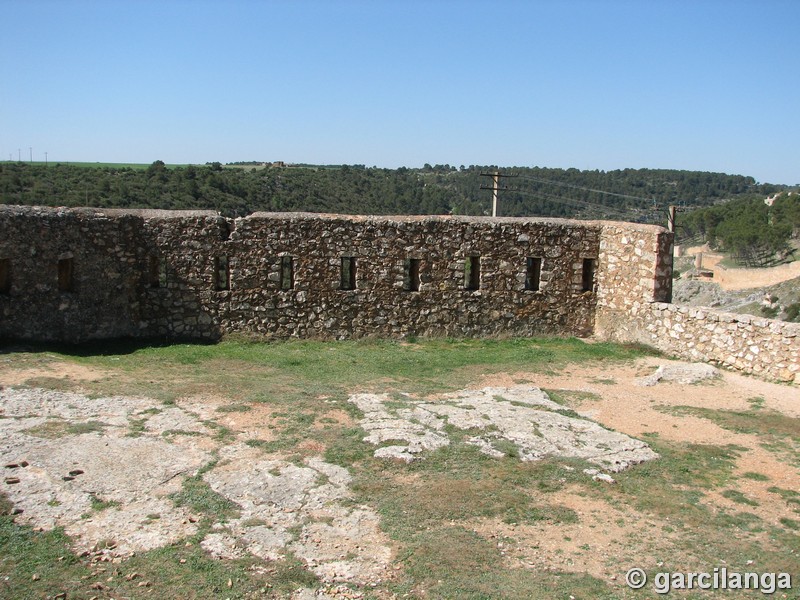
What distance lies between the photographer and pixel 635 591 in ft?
17.6

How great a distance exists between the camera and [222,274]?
47.6 feet

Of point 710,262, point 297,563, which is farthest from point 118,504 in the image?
point 710,262

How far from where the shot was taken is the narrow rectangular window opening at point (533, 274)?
50.3ft

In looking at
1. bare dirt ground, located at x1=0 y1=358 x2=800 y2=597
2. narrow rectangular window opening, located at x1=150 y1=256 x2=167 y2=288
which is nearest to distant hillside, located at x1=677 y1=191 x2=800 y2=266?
narrow rectangular window opening, located at x1=150 y1=256 x2=167 y2=288

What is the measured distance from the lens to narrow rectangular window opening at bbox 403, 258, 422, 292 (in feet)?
48.6

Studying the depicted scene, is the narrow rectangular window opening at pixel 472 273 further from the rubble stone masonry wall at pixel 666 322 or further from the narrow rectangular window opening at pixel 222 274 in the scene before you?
the narrow rectangular window opening at pixel 222 274

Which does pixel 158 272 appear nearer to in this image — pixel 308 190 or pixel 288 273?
pixel 288 273

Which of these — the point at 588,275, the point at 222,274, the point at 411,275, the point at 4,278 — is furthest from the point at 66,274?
the point at 588,275

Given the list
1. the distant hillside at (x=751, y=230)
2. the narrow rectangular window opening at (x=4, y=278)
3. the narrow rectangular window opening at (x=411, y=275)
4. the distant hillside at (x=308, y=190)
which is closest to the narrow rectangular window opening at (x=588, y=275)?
the narrow rectangular window opening at (x=411, y=275)

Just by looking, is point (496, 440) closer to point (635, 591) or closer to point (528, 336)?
point (635, 591)

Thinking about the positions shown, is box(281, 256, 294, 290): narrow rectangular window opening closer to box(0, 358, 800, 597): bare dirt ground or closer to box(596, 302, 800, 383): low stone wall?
box(0, 358, 800, 597): bare dirt ground

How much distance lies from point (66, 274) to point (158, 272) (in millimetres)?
1675

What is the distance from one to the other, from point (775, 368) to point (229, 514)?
9.55 m

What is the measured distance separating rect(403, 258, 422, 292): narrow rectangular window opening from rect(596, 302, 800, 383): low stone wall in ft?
13.7
